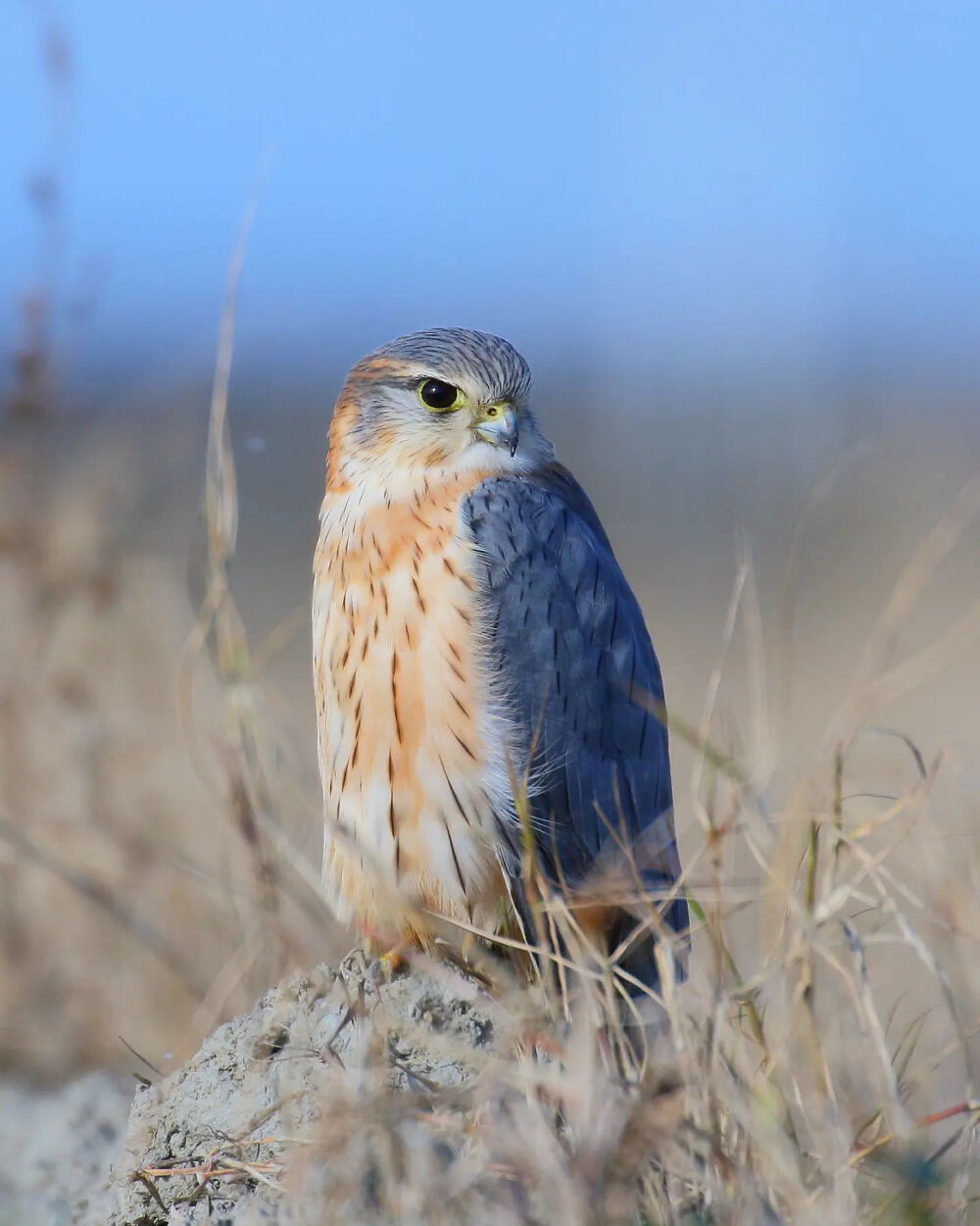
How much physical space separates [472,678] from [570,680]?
26 centimetres

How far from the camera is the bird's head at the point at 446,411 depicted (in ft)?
11.2

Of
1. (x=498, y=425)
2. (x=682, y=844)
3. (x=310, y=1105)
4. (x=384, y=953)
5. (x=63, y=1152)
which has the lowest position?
(x=63, y=1152)

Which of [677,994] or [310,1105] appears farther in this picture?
[310,1105]

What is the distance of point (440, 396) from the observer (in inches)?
135

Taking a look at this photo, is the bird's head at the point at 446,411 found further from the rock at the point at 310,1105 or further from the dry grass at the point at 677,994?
the rock at the point at 310,1105

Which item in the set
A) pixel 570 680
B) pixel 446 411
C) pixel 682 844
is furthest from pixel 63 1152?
pixel 682 844

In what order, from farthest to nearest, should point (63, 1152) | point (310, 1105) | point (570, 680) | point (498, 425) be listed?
point (498, 425) → point (570, 680) → point (63, 1152) → point (310, 1105)

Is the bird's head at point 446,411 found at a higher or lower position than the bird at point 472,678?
higher

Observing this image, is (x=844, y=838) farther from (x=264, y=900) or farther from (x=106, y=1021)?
(x=106, y=1021)

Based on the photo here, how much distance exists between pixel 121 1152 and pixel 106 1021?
1547 mm

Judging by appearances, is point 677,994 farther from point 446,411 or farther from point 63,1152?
point 446,411

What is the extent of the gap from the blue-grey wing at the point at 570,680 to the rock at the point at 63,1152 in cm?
113

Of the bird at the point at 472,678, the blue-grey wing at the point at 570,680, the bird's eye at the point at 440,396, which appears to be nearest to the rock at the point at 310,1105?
the bird at the point at 472,678

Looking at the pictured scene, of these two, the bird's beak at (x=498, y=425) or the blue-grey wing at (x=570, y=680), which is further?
the bird's beak at (x=498, y=425)
